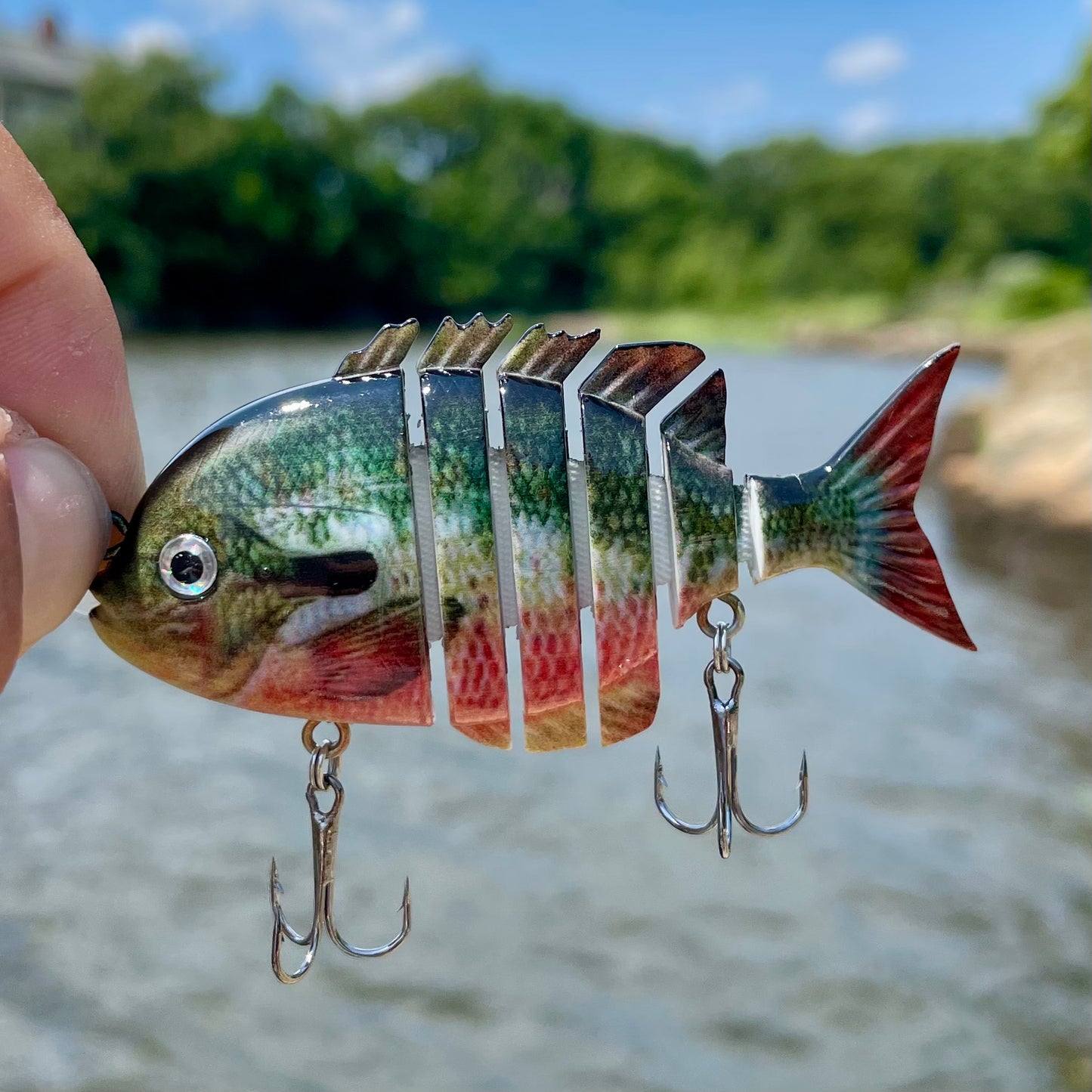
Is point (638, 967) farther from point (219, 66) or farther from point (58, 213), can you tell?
point (219, 66)

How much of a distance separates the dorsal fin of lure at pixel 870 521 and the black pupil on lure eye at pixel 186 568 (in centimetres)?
42

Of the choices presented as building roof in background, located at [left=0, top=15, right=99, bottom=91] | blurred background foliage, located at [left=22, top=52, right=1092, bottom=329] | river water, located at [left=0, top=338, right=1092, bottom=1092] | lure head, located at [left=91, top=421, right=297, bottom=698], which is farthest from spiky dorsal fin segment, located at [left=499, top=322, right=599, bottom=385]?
building roof in background, located at [left=0, top=15, right=99, bottom=91]

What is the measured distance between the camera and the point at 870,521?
2.93 ft

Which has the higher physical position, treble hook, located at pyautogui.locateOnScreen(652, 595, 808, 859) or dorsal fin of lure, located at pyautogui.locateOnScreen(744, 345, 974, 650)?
dorsal fin of lure, located at pyautogui.locateOnScreen(744, 345, 974, 650)

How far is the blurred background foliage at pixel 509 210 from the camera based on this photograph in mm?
25250

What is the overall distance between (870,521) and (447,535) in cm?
35

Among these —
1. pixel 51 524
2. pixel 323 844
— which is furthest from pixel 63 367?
pixel 323 844

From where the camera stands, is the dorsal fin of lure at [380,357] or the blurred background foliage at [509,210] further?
the blurred background foliage at [509,210]

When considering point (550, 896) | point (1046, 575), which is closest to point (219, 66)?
point (1046, 575)

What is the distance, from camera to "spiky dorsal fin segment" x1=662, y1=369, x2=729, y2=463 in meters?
0.85

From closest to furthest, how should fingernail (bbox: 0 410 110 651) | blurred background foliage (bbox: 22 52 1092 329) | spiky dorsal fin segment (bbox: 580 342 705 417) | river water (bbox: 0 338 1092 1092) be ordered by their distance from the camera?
fingernail (bbox: 0 410 110 651) → spiky dorsal fin segment (bbox: 580 342 705 417) → river water (bbox: 0 338 1092 1092) → blurred background foliage (bbox: 22 52 1092 329)

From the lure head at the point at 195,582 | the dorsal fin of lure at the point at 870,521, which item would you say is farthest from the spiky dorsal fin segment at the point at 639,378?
the lure head at the point at 195,582

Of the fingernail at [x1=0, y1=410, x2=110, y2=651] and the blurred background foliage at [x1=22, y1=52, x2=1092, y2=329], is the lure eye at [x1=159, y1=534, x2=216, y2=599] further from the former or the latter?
the blurred background foliage at [x1=22, y1=52, x2=1092, y2=329]

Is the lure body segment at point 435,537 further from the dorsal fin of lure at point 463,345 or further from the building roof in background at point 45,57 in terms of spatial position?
the building roof in background at point 45,57
